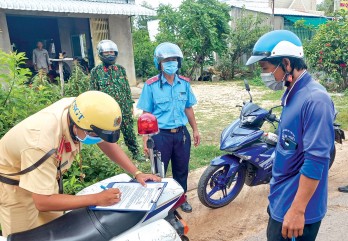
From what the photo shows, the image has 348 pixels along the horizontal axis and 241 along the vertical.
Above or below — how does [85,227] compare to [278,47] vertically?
below

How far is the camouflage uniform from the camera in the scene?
452 centimetres

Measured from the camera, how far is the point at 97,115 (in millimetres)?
1646

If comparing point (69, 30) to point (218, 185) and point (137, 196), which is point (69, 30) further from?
point (137, 196)

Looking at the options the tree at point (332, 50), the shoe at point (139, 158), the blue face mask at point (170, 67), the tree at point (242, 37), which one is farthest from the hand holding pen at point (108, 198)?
the tree at point (242, 37)

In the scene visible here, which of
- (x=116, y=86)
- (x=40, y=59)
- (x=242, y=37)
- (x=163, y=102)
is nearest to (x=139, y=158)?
Answer: (x=116, y=86)

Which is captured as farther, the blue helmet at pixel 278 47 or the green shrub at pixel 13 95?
the green shrub at pixel 13 95

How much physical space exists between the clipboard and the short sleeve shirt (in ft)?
0.97

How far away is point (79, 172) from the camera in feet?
10.8

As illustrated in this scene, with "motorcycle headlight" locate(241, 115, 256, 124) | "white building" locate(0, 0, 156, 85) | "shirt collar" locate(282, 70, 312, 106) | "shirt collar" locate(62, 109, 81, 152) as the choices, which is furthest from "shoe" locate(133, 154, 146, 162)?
"white building" locate(0, 0, 156, 85)

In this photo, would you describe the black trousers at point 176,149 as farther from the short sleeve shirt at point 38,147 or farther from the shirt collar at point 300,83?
the shirt collar at point 300,83

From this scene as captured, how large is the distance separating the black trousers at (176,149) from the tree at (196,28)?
36.9 ft

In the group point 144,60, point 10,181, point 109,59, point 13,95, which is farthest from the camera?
point 144,60

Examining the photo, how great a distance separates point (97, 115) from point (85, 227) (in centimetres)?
56

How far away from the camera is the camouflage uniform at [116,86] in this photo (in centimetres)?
452
